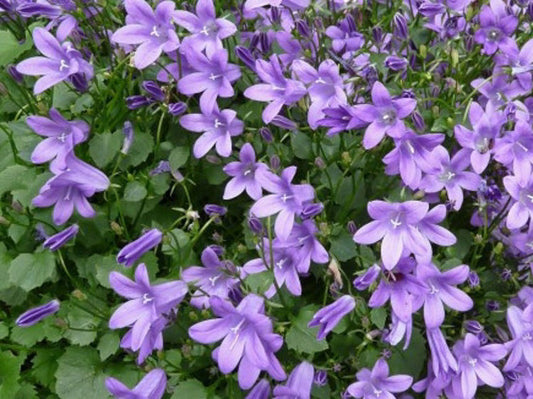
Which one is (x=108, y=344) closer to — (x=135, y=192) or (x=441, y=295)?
(x=135, y=192)

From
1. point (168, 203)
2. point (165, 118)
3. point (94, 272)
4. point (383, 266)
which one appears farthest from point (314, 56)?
point (94, 272)

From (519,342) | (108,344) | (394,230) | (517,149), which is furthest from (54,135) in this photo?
(519,342)

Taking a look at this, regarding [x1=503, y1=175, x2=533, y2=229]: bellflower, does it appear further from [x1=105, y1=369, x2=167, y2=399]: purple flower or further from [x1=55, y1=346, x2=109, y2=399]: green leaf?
[x1=55, y1=346, x2=109, y2=399]: green leaf

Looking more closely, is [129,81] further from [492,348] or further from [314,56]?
[492,348]

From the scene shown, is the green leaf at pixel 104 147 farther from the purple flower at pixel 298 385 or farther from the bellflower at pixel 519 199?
the bellflower at pixel 519 199

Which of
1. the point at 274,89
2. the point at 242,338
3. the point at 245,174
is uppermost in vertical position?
the point at 274,89

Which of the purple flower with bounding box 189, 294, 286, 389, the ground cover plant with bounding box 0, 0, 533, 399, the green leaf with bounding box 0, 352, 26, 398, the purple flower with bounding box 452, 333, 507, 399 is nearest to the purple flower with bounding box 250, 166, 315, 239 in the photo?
the ground cover plant with bounding box 0, 0, 533, 399
